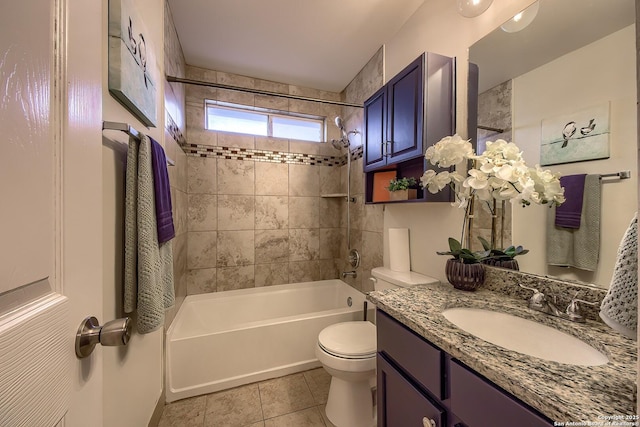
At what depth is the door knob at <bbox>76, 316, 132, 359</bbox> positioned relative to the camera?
0.42m

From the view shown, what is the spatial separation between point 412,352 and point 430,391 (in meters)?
0.11

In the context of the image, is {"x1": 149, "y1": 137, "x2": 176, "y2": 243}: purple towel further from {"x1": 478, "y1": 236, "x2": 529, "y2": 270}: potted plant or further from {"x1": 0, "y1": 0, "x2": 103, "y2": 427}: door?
{"x1": 478, "y1": 236, "x2": 529, "y2": 270}: potted plant

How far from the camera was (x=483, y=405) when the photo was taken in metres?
0.59

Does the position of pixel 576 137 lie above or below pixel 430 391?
above

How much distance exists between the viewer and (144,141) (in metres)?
0.90

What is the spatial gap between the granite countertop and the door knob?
2.56 ft

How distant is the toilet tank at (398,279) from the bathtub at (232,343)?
1.75 feet

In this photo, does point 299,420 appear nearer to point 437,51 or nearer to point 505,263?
point 505,263

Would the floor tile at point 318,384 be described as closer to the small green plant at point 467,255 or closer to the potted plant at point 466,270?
the potted plant at point 466,270

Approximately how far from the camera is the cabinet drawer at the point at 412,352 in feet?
2.37

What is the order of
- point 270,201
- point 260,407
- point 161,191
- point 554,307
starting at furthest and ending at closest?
point 270,201 → point 260,407 → point 161,191 → point 554,307

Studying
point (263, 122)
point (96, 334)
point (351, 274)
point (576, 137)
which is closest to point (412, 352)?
point (96, 334)

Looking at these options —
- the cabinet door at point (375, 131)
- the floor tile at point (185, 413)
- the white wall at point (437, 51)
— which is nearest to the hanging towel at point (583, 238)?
the white wall at point (437, 51)

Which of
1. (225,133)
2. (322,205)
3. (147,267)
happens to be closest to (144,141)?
(147,267)
